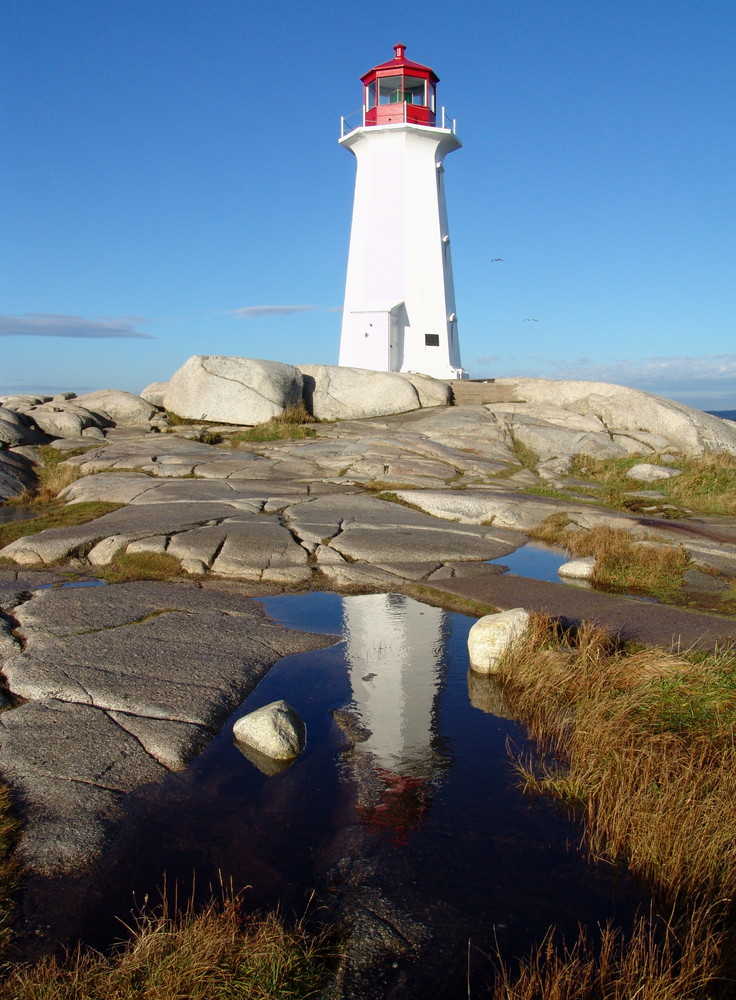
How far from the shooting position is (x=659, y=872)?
371cm

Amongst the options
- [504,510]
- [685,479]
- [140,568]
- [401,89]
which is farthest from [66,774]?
[401,89]

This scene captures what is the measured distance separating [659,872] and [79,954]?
2.67 m

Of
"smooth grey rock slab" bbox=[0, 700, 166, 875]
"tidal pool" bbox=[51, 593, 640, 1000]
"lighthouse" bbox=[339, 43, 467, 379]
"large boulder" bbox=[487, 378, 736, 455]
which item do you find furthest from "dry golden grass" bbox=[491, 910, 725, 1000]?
"lighthouse" bbox=[339, 43, 467, 379]

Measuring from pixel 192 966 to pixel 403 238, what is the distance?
26962mm

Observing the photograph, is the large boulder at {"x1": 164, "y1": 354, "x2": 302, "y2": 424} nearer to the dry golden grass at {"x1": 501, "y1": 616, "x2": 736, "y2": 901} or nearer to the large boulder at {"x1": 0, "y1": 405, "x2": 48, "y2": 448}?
the large boulder at {"x1": 0, "y1": 405, "x2": 48, "y2": 448}

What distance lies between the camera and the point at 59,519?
11359 millimetres

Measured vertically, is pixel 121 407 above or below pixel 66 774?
above

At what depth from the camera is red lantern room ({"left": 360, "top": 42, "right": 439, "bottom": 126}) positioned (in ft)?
91.3

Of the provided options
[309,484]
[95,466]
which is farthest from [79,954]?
[95,466]

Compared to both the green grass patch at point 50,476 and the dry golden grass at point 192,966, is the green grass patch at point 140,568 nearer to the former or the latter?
the green grass patch at point 50,476

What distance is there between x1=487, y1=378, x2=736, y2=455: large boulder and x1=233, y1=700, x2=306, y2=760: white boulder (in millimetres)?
15449

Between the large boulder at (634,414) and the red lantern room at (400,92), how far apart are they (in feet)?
38.2

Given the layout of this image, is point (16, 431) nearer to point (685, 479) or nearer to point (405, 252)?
point (405, 252)

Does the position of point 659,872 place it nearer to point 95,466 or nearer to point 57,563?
point 57,563
